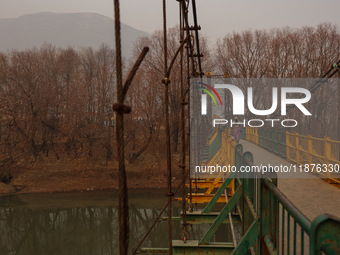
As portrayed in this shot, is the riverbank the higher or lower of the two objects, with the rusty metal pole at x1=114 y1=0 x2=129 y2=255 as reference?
lower

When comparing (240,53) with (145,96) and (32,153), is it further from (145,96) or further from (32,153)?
(32,153)

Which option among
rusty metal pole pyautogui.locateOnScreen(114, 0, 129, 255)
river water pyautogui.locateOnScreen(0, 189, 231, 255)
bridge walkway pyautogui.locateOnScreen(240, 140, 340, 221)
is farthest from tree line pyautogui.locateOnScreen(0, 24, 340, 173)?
rusty metal pole pyautogui.locateOnScreen(114, 0, 129, 255)

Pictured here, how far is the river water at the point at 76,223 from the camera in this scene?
20188mm

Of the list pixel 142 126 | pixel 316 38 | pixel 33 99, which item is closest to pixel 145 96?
pixel 142 126

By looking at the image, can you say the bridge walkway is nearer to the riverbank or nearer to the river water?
the river water

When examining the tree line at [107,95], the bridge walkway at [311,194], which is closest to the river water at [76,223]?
the tree line at [107,95]

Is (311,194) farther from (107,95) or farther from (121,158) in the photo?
(107,95)

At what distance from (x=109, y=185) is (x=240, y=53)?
20.8 meters

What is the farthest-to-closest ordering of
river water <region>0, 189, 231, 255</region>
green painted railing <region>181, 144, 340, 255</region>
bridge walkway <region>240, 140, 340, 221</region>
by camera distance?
→ 1. river water <region>0, 189, 231, 255</region>
2. bridge walkway <region>240, 140, 340, 221</region>
3. green painted railing <region>181, 144, 340, 255</region>

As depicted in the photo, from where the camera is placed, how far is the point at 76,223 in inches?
939

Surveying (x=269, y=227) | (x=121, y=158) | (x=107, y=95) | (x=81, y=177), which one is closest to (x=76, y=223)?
(x=81, y=177)

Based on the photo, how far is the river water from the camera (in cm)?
2019

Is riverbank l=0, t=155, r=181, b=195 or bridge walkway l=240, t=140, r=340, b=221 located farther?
riverbank l=0, t=155, r=181, b=195

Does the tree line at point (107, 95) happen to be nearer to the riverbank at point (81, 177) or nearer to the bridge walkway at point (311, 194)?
the riverbank at point (81, 177)
